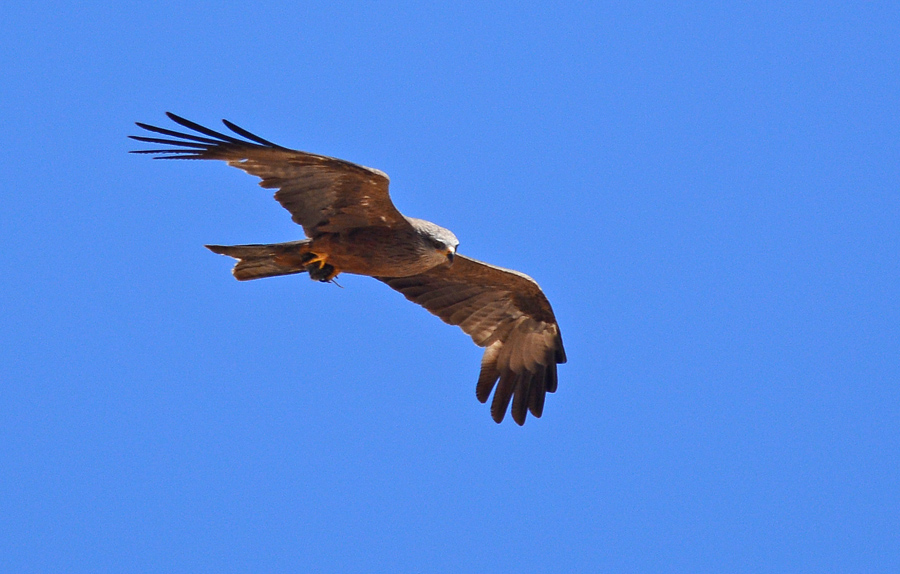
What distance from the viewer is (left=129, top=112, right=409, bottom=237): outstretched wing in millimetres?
9703

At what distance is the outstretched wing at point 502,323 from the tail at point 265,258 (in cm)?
164

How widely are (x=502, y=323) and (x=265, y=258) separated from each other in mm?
3084

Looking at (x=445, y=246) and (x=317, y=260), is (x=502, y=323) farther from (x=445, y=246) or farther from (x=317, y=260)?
(x=317, y=260)

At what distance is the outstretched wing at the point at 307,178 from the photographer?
970 cm

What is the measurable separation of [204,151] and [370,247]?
185 cm

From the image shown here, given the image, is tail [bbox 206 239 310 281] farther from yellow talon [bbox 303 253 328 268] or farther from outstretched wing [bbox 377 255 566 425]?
outstretched wing [bbox 377 255 566 425]

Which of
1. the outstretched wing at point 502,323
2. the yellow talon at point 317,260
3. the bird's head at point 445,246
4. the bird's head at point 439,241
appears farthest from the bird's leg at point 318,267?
the outstretched wing at point 502,323

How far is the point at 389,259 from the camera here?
10836mm

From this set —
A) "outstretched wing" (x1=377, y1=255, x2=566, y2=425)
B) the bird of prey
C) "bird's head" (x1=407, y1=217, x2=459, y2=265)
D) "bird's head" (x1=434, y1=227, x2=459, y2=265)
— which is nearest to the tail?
the bird of prey

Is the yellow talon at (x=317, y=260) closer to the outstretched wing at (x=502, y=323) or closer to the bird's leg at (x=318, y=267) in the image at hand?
the bird's leg at (x=318, y=267)

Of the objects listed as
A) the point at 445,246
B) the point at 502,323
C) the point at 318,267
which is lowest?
the point at 318,267

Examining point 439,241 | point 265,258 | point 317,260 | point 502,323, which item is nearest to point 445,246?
point 439,241

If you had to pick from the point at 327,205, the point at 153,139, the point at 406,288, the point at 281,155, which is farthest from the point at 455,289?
the point at 153,139

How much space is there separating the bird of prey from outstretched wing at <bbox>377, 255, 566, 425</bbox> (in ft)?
0.04
